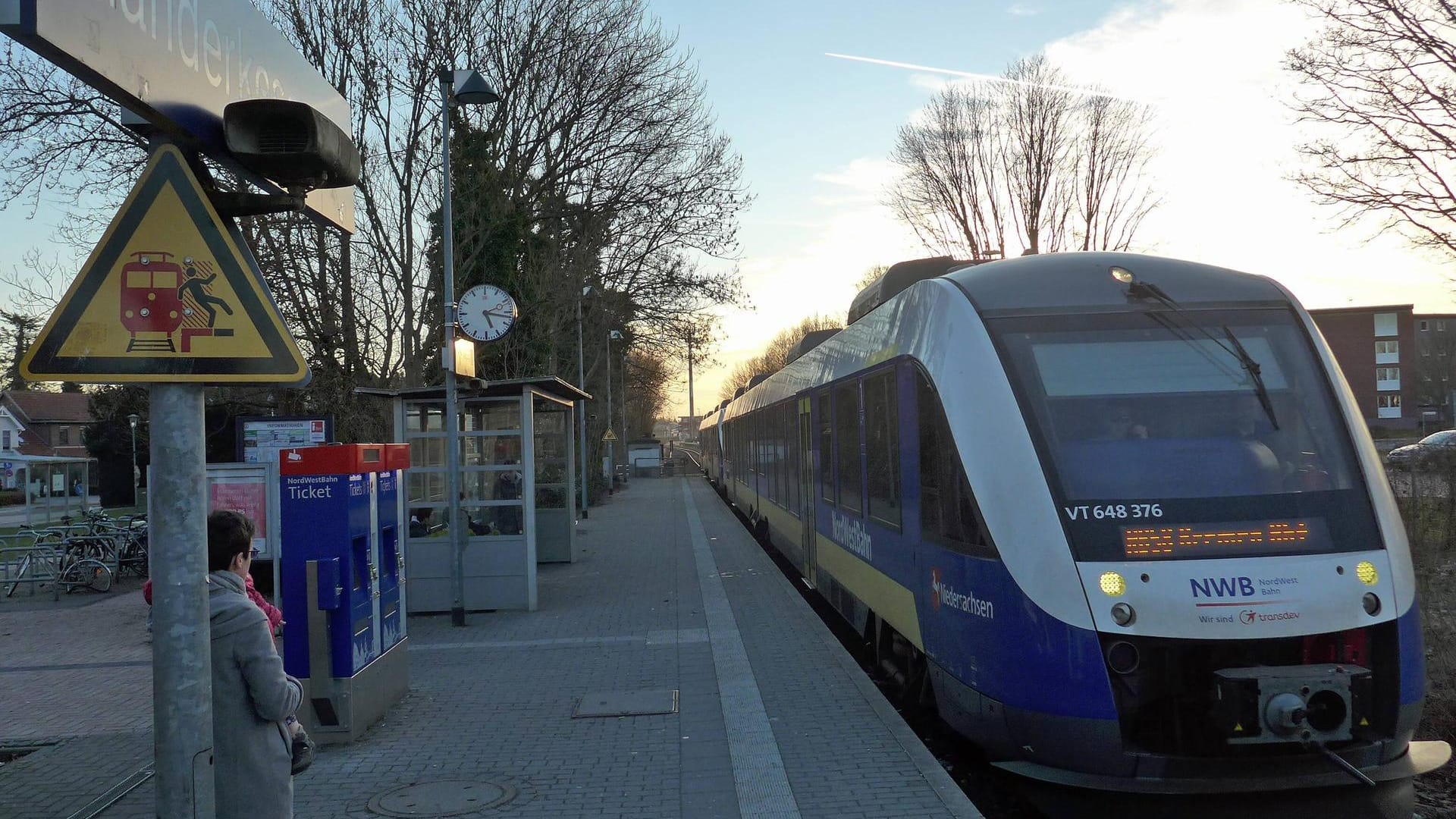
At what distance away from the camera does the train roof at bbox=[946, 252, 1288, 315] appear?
6258mm

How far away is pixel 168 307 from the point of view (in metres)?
2.83

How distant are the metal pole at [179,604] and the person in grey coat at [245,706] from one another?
2.83 feet

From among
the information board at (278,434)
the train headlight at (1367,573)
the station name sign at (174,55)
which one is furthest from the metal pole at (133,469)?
the train headlight at (1367,573)

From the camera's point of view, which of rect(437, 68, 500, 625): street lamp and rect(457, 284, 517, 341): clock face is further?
rect(457, 284, 517, 341): clock face

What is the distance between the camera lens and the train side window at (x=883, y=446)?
7547 millimetres

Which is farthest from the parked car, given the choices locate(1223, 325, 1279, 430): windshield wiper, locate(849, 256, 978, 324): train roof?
locate(1223, 325, 1279, 430): windshield wiper

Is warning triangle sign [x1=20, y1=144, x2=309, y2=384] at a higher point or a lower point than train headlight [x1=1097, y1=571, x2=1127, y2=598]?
higher

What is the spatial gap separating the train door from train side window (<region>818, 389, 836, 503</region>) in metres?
0.55

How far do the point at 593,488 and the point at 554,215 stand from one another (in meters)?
12.6

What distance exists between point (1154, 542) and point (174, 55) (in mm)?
4477

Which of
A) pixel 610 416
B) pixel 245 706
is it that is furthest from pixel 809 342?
pixel 610 416

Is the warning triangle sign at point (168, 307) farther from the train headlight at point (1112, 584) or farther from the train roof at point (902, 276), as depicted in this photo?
the train roof at point (902, 276)

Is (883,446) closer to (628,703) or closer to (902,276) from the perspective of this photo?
(902,276)

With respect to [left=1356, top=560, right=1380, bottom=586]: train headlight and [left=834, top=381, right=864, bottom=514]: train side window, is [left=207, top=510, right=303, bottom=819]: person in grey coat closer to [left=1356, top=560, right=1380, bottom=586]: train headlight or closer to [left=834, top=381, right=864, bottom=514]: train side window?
[left=1356, top=560, right=1380, bottom=586]: train headlight
